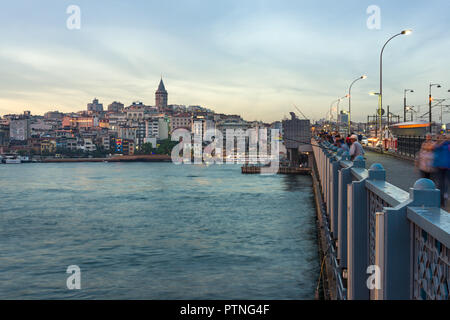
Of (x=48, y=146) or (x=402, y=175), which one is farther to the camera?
(x=48, y=146)

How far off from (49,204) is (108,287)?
1045 inches

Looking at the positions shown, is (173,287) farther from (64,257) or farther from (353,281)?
(353,281)

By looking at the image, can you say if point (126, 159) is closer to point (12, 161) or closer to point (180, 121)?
point (12, 161)

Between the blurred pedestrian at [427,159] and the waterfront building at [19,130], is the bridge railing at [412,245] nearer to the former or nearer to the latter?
the blurred pedestrian at [427,159]

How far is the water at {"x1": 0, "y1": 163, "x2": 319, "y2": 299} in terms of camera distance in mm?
16969

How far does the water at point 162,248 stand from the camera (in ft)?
55.7

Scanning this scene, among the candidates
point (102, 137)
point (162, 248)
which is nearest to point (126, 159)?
point (102, 137)

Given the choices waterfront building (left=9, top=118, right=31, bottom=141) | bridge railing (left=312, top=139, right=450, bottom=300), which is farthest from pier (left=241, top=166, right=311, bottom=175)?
waterfront building (left=9, top=118, right=31, bottom=141)

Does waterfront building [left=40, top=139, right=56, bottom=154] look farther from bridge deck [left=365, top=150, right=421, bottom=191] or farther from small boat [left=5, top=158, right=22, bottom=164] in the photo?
bridge deck [left=365, top=150, right=421, bottom=191]

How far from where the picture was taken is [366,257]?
4445 millimetres

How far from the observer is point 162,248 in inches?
918

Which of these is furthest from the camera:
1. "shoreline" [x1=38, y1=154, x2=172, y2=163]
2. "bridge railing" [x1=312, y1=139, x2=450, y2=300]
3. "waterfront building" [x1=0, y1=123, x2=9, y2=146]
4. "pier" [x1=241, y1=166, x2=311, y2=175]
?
"waterfront building" [x1=0, y1=123, x2=9, y2=146]

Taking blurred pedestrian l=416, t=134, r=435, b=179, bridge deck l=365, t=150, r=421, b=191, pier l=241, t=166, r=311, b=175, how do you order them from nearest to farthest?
blurred pedestrian l=416, t=134, r=435, b=179 < bridge deck l=365, t=150, r=421, b=191 < pier l=241, t=166, r=311, b=175

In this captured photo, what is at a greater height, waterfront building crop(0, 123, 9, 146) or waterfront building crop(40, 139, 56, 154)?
waterfront building crop(0, 123, 9, 146)
